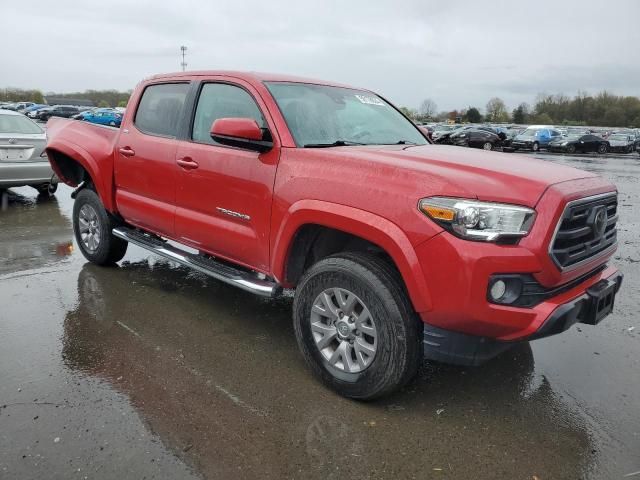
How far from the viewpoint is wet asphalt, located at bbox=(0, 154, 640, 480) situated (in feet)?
8.63

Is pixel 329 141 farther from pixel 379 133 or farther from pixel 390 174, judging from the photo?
pixel 390 174

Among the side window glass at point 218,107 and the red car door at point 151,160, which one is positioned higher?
the side window glass at point 218,107

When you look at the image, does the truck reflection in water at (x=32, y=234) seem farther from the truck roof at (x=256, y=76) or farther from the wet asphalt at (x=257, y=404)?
the truck roof at (x=256, y=76)

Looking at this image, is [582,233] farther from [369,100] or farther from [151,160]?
[151,160]

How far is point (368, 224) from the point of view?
9.53 ft

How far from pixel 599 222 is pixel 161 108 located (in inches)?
143

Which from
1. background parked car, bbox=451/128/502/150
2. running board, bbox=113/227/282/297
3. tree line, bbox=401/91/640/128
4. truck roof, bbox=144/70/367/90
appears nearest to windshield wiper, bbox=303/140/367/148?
truck roof, bbox=144/70/367/90

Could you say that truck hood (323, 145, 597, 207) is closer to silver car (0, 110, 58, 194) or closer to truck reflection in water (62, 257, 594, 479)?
truck reflection in water (62, 257, 594, 479)

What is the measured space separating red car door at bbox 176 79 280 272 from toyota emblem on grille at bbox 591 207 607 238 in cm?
195

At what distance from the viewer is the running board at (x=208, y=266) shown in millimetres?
3658

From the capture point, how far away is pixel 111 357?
367 cm

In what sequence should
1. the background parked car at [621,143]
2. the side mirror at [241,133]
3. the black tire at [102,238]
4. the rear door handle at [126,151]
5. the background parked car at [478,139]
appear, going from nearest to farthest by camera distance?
1. the side mirror at [241,133]
2. the rear door handle at [126,151]
3. the black tire at [102,238]
4. the background parked car at [478,139]
5. the background parked car at [621,143]

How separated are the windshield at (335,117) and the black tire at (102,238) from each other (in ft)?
8.28

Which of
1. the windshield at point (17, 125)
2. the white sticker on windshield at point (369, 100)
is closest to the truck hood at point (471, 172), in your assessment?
the white sticker on windshield at point (369, 100)
